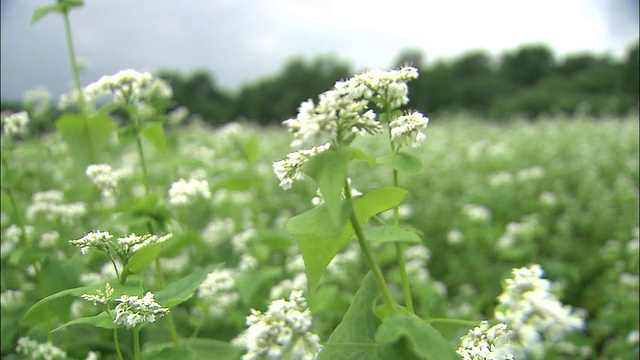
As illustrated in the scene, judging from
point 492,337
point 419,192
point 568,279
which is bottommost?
point 568,279

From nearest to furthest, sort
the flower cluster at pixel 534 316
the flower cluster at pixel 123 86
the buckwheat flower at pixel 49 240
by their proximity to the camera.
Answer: the flower cluster at pixel 534 316 < the flower cluster at pixel 123 86 < the buckwheat flower at pixel 49 240

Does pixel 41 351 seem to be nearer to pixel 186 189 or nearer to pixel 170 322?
pixel 170 322

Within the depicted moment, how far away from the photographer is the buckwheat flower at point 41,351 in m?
1.86

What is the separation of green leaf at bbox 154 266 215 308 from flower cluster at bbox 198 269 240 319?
763 mm

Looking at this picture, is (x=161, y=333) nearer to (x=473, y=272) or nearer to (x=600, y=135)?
(x=473, y=272)

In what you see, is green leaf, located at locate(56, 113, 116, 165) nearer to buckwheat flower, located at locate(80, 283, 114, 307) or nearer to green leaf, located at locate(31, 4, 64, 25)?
green leaf, located at locate(31, 4, 64, 25)

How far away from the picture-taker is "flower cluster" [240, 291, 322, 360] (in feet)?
2.95

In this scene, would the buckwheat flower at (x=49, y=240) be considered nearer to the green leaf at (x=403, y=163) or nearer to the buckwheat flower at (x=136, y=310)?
the buckwheat flower at (x=136, y=310)

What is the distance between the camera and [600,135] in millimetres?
9836

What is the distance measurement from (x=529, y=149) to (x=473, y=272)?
4.73m

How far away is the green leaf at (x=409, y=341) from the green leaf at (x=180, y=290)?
45 cm

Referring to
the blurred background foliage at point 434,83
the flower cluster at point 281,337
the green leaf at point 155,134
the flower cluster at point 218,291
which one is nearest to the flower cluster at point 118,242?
the flower cluster at point 281,337

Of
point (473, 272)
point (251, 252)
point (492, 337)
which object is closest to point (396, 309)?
point (492, 337)

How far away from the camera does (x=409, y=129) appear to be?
124cm
